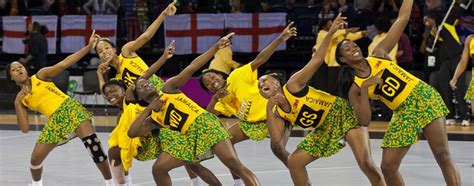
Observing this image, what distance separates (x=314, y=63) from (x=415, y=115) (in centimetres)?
98

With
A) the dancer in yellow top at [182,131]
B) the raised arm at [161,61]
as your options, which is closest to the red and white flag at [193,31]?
the raised arm at [161,61]

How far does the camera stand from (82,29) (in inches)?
829

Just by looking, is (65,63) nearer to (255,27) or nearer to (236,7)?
(255,27)

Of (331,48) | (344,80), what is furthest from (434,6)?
(344,80)

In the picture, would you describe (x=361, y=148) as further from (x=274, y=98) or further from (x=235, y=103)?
(x=235, y=103)

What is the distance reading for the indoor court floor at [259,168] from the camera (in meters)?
12.6


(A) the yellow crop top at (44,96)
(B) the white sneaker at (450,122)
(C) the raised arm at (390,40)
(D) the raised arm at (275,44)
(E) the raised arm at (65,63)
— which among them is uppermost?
(C) the raised arm at (390,40)

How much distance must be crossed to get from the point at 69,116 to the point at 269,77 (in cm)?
227

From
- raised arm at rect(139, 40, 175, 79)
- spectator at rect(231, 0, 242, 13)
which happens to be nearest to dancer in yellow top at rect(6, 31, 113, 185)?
raised arm at rect(139, 40, 175, 79)

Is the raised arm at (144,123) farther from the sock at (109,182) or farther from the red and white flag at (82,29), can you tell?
the red and white flag at (82,29)

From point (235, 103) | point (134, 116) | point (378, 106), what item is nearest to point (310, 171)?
point (235, 103)

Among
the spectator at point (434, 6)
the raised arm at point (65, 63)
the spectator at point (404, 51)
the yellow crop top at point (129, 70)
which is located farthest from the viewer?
the spectator at point (434, 6)

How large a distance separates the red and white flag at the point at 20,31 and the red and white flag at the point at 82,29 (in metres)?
0.21

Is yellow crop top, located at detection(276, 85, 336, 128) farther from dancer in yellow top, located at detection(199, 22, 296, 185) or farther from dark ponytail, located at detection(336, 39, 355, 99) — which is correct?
dancer in yellow top, located at detection(199, 22, 296, 185)
